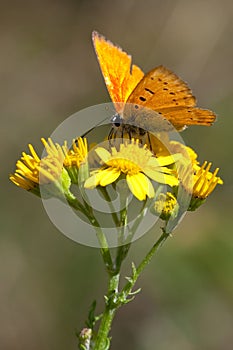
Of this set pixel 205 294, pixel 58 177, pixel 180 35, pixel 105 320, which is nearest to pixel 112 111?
pixel 58 177

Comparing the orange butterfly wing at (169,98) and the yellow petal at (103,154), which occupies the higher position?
the orange butterfly wing at (169,98)

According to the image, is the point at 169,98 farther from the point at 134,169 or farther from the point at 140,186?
the point at 140,186

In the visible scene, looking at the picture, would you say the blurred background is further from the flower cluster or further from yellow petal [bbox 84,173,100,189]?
yellow petal [bbox 84,173,100,189]

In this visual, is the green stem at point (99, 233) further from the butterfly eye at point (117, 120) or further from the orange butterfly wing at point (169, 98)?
the orange butterfly wing at point (169, 98)

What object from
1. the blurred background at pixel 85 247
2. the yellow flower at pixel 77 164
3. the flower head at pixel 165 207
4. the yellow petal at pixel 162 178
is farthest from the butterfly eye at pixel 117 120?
the blurred background at pixel 85 247

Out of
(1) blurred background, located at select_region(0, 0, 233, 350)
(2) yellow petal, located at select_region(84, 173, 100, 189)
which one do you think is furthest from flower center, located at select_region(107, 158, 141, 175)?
(1) blurred background, located at select_region(0, 0, 233, 350)

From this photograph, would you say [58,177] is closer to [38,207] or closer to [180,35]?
[38,207]
